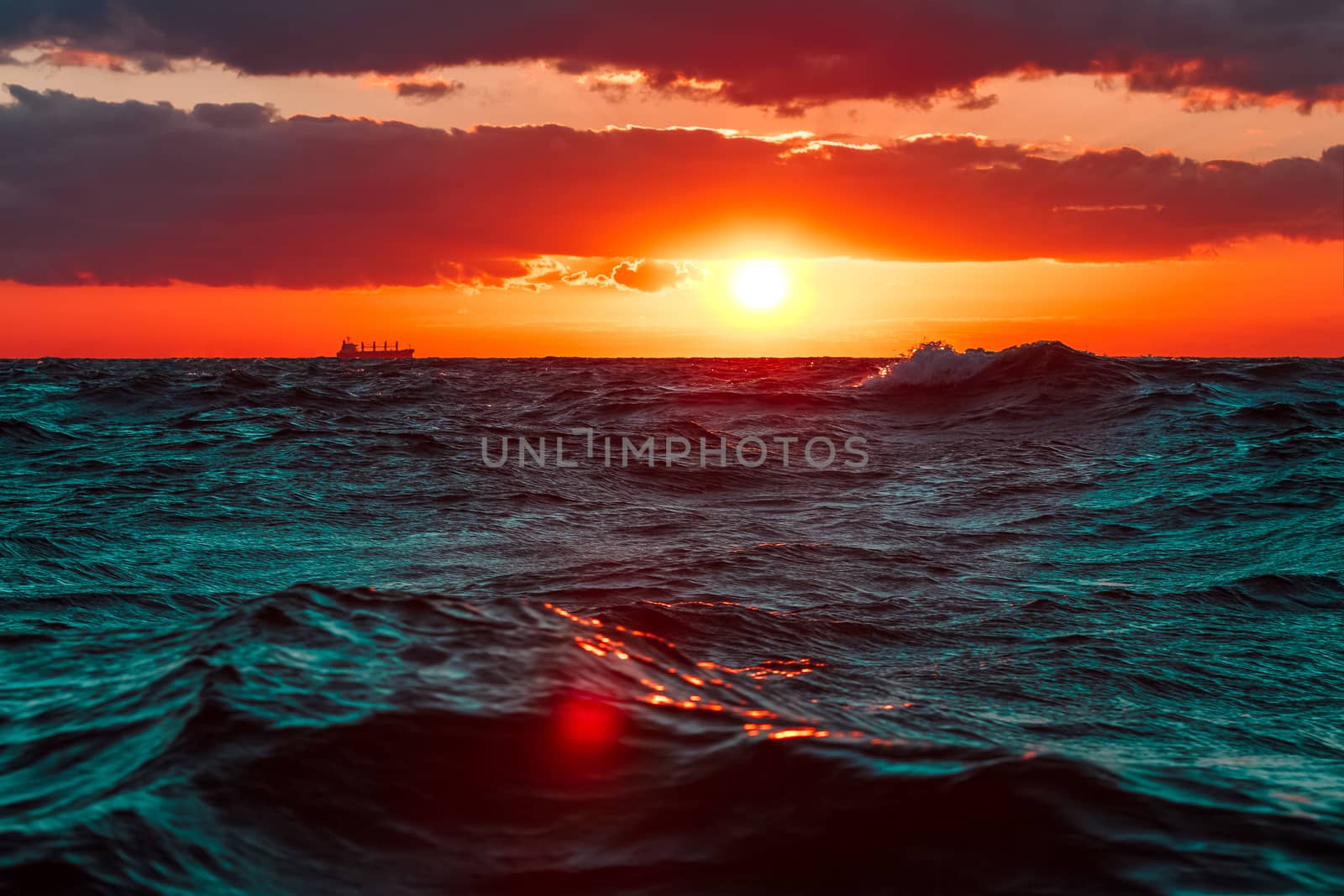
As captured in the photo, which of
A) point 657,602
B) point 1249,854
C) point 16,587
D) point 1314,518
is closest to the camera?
point 1249,854

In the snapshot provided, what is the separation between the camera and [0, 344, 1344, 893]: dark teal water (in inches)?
116

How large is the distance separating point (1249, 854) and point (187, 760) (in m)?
3.32

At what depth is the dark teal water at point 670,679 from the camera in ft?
9.66

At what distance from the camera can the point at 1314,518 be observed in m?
11.3

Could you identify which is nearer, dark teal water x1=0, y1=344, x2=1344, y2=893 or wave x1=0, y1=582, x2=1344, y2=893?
wave x1=0, y1=582, x2=1344, y2=893

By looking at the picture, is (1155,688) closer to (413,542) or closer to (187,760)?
(187,760)

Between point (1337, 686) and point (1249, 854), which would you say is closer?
point (1249, 854)

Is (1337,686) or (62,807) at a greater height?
(62,807)

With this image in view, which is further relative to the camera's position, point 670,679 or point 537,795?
point 670,679

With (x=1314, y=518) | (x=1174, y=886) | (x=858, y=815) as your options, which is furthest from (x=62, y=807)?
(x=1314, y=518)

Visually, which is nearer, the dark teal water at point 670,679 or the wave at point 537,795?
the wave at point 537,795

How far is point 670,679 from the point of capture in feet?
13.9

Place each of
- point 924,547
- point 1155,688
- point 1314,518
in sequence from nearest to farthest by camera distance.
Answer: point 1155,688 < point 924,547 < point 1314,518

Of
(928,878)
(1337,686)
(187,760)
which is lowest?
(1337,686)
